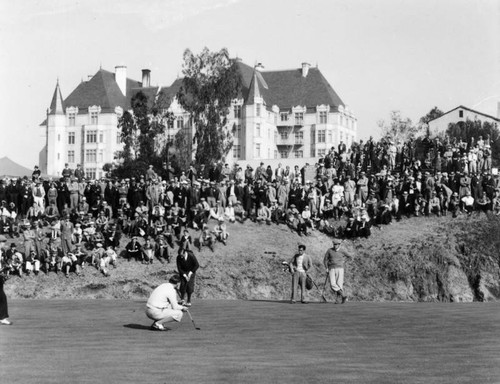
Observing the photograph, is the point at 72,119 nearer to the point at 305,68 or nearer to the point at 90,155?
the point at 90,155

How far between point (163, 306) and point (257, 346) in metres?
3.06

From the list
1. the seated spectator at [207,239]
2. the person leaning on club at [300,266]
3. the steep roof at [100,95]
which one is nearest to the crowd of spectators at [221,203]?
the seated spectator at [207,239]

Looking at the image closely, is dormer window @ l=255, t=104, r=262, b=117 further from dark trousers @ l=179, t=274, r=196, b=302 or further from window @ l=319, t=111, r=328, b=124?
dark trousers @ l=179, t=274, r=196, b=302

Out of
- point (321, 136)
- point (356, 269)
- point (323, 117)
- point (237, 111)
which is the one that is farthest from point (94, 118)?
point (356, 269)

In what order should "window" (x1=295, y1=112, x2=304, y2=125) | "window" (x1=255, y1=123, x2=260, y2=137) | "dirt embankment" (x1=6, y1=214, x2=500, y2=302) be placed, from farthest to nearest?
1. "window" (x1=295, y1=112, x2=304, y2=125)
2. "window" (x1=255, y1=123, x2=260, y2=137)
3. "dirt embankment" (x1=6, y1=214, x2=500, y2=302)

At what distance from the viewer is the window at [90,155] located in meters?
116

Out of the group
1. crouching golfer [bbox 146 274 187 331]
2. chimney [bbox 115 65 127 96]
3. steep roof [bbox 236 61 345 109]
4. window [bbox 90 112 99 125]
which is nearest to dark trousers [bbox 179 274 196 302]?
crouching golfer [bbox 146 274 187 331]

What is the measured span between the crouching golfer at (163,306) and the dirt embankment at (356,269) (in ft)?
40.5

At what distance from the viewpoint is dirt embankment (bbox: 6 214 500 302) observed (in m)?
30.5

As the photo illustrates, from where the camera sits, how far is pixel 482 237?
1455 inches

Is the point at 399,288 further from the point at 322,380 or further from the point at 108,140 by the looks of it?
the point at 108,140

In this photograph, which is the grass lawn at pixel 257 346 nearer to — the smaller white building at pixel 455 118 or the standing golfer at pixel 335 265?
the standing golfer at pixel 335 265

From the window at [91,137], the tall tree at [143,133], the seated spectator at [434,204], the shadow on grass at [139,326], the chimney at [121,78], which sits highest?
the chimney at [121,78]

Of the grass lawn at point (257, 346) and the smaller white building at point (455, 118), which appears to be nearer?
the grass lawn at point (257, 346)
